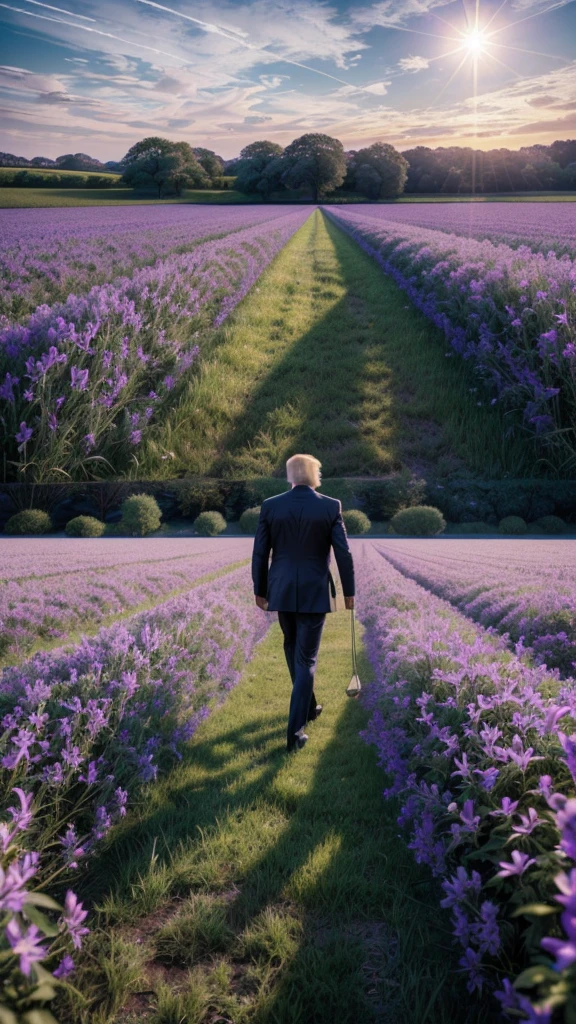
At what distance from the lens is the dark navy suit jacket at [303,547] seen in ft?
14.5

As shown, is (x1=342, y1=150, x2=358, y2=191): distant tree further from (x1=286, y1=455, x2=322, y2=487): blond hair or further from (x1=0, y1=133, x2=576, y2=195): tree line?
(x1=286, y1=455, x2=322, y2=487): blond hair

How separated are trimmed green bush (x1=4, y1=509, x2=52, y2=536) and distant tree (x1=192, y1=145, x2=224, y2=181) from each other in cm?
6203

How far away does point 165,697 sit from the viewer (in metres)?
3.88

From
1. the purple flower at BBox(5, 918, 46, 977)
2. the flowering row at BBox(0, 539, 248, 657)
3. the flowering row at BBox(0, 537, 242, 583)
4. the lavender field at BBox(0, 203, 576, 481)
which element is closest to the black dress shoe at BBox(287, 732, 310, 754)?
the flowering row at BBox(0, 539, 248, 657)

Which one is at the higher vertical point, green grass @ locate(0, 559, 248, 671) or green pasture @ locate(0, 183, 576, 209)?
green pasture @ locate(0, 183, 576, 209)

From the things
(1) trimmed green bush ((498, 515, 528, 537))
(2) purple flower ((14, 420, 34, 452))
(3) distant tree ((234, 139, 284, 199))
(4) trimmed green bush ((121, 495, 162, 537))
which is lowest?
(1) trimmed green bush ((498, 515, 528, 537))

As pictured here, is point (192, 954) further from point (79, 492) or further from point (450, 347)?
point (450, 347)

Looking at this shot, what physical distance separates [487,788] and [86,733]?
195 centimetres

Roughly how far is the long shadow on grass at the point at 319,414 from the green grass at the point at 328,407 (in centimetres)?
2

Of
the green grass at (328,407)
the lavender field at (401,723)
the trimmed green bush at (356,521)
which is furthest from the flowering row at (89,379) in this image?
the trimmed green bush at (356,521)

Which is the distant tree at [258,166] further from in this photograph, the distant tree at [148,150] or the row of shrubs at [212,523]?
the row of shrubs at [212,523]

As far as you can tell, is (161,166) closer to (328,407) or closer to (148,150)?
(148,150)

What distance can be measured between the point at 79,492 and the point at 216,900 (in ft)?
18.5

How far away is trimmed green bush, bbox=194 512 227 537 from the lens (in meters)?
8.62
